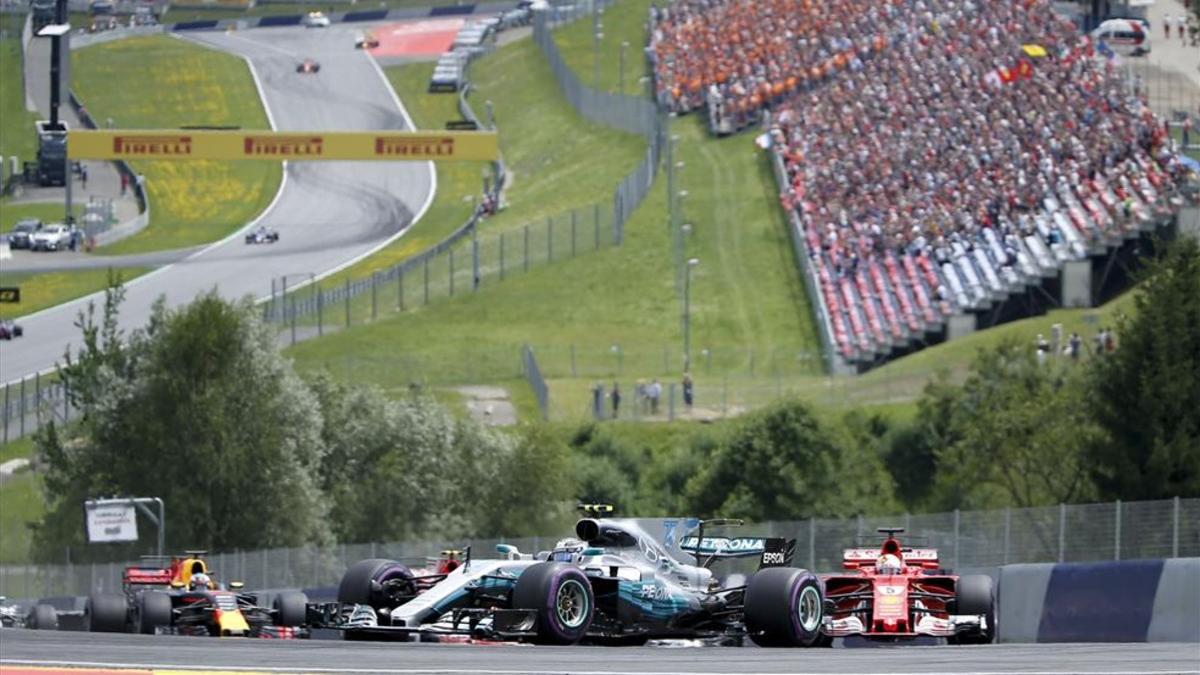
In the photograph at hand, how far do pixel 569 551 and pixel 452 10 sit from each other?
98294 mm

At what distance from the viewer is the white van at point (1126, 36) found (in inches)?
3255

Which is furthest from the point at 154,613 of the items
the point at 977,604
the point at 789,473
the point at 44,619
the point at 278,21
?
the point at 278,21

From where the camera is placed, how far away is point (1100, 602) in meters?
26.5

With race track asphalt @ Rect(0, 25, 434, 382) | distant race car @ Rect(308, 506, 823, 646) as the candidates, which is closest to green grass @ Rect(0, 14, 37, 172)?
race track asphalt @ Rect(0, 25, 434, 382)

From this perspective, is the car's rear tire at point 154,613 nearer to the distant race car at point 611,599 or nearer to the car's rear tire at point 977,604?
the distant race car at point 611,599

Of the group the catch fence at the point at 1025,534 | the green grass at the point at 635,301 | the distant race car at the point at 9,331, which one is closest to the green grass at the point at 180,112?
the green grass at the point at 635,301

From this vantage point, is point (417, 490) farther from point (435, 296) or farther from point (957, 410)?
point (435, 296)

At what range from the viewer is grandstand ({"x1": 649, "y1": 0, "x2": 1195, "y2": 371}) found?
66438mm

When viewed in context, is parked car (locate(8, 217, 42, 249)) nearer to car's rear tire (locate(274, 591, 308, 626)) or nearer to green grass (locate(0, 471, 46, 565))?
green grass (locate(0, 471, 46, 565))

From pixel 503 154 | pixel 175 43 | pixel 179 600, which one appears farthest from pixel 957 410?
pixel 175 43

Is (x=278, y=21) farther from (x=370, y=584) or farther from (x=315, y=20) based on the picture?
(x=370, y=584)

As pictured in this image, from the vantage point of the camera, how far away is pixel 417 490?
59.1m

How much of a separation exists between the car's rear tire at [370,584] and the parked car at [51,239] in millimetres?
60228

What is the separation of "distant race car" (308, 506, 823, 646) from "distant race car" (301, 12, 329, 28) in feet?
270
